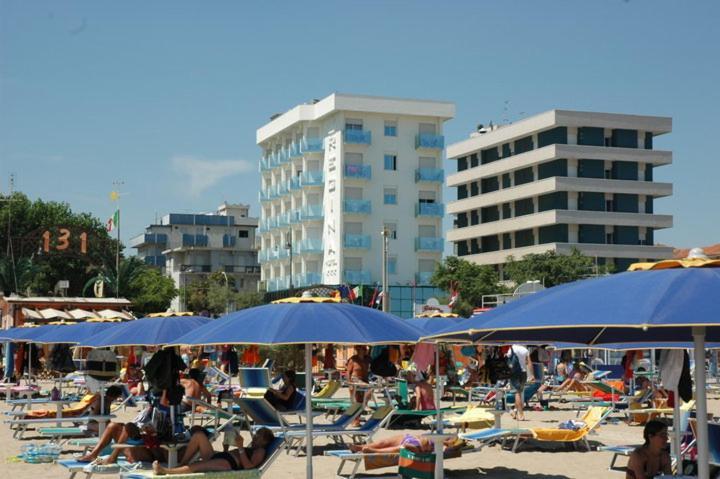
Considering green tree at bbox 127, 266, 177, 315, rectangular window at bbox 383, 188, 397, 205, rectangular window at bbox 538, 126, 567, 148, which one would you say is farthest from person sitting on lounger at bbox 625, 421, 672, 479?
green tree at bbox 127, 266, 177, 315

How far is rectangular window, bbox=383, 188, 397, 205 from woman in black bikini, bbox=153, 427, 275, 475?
63372 mm

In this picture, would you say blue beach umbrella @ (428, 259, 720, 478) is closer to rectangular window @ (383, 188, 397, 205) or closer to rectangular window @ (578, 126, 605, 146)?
rectangular window @ (383, 188, 397, 205)

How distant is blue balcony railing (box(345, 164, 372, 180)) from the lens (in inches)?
2901

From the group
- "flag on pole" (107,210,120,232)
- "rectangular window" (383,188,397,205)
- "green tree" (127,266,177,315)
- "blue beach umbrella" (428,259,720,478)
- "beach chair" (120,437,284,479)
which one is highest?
"rectangular window" (383,188,397,205)

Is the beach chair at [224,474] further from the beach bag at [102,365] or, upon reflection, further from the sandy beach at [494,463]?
the beach bag at [102,365]

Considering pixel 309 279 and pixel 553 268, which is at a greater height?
pixel 553 268

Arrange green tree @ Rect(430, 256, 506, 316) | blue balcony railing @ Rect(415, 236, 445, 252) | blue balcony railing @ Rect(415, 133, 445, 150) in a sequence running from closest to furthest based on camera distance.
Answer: green tree @ Rect(430, 256, 506, 316)
blue balcony railing @ Rect(415, 236, 445, 252)
blue balcony railing @ Rect(415, 133, 445, 150)

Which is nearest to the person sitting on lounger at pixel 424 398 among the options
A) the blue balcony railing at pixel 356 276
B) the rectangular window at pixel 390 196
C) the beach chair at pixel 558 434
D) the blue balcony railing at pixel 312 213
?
the beach chair at pixel 558 434

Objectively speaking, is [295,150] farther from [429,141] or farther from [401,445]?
[401,445]

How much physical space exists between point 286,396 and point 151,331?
8.04ft

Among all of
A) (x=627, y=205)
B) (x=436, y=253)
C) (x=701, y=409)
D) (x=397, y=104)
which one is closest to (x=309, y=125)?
(x=397, y=104)

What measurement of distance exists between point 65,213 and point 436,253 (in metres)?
30.2

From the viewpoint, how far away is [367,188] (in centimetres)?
7494

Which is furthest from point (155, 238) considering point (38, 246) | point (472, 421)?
point (472, 421)
